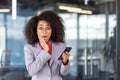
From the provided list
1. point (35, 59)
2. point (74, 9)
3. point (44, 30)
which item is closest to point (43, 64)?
point (35, 59)

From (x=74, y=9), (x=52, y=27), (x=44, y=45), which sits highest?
(x=74, y=9)

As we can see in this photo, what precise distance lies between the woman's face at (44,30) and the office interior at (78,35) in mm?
2918

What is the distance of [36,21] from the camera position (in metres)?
1.94

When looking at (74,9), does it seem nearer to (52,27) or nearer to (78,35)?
(78,35)

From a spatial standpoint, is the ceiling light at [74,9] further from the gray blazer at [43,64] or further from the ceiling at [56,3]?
the gray blazer at [43,64]

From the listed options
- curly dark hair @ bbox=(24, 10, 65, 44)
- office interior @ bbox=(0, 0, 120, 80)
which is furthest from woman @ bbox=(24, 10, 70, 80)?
office interior @ bbox=(0, 0, 120, 80)

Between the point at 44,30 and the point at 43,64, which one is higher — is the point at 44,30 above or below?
above

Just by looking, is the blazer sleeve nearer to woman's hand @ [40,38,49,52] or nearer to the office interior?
woman's hand @ [40,38,49,52]

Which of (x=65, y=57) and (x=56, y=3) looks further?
(x=56, y=3)

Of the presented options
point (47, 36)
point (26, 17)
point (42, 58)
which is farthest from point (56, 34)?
point (26, 17)

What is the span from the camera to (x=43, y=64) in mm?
1818

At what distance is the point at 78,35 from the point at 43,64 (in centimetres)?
313

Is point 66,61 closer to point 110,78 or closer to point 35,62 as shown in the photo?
point 35,62

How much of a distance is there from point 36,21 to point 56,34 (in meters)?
0.15
